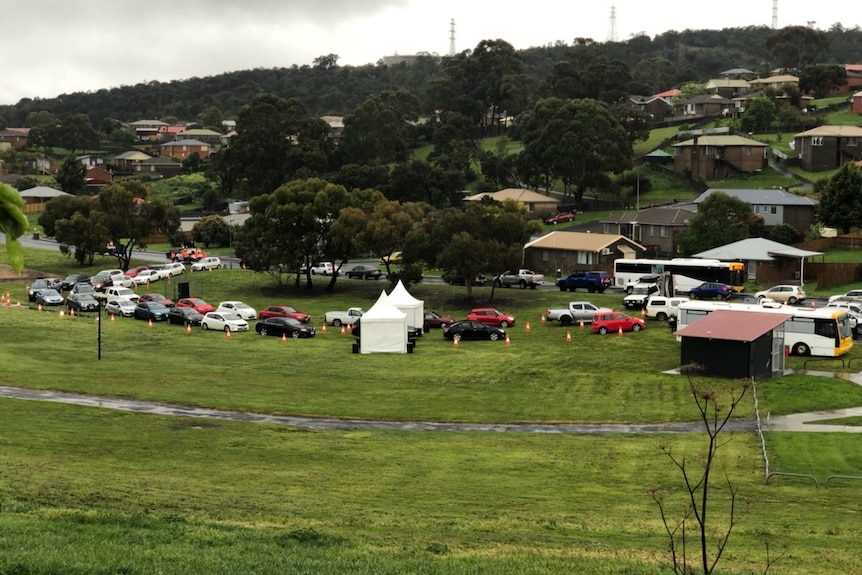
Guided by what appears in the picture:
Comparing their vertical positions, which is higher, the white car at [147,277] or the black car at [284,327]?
the white car at [147,277]

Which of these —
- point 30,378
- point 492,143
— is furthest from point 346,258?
point 492,143

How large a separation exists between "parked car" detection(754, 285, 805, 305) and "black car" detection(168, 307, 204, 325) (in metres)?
33.2

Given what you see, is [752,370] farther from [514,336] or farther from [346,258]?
[346,258]

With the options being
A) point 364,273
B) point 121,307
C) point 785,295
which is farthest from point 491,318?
point 121,307

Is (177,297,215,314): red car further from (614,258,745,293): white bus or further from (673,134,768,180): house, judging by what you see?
(673,134,768,180): house

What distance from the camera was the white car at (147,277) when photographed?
7581 cm

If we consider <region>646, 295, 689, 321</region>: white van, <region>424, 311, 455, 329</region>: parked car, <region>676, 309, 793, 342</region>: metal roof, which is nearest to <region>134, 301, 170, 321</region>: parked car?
<region>424, 311, 455, 329</region>: parked car

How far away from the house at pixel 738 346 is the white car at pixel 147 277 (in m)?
45.9

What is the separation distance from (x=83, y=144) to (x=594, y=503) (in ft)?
570

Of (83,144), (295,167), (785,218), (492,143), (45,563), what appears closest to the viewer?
(45,563)

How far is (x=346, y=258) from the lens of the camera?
73.6 m

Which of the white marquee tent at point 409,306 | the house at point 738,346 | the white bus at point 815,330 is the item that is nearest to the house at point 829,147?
the white bus at point 815,330

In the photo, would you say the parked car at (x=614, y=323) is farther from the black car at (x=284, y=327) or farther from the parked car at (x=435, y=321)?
the black car at (x=284, y=327)

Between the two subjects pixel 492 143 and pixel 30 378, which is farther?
pixel 492 143
